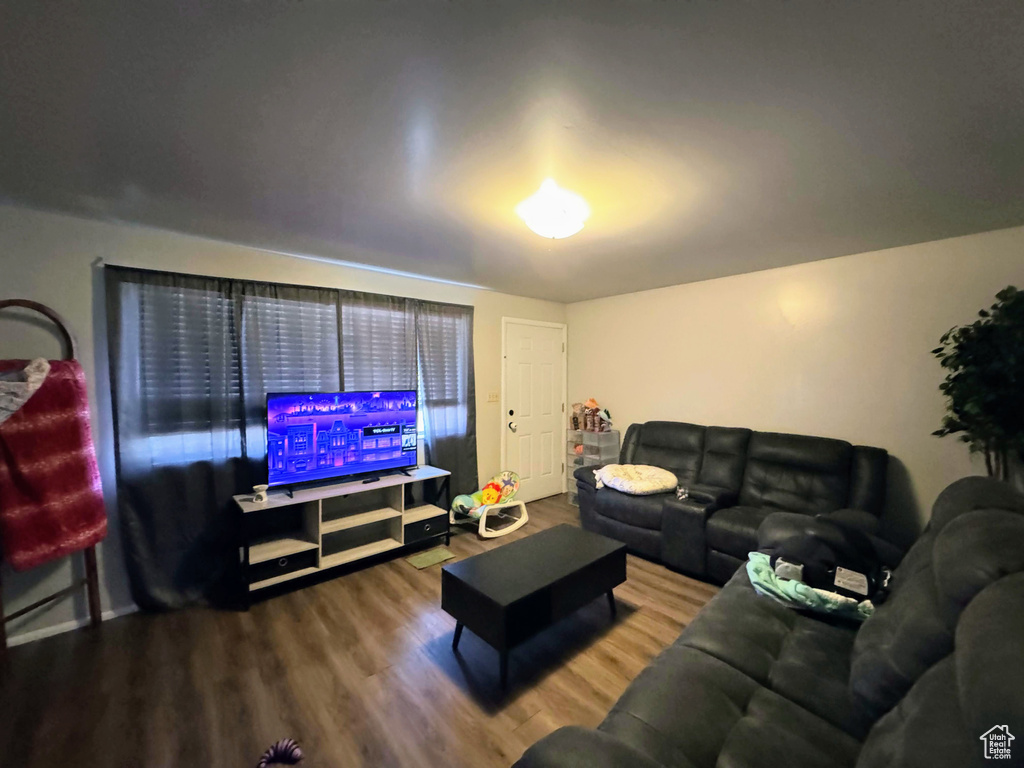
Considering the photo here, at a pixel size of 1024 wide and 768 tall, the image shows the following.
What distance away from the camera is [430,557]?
3113mm

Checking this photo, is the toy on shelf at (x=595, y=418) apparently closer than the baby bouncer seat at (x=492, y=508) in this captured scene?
No

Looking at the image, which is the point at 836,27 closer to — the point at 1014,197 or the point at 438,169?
the point at 438,169

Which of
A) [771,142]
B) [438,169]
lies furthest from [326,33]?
[771,142]

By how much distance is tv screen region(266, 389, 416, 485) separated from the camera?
2.67m

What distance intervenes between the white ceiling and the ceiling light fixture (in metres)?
0.07

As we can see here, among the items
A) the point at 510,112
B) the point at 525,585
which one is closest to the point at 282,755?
the point at 525,585

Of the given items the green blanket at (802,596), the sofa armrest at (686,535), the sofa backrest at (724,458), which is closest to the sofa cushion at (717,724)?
the green blanket at (802,596)

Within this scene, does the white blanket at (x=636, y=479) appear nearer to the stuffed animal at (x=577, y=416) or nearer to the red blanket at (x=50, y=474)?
the stuffed animal at (x=577, y=416)

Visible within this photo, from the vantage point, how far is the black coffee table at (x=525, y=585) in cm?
179

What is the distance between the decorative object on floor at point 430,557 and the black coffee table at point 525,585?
96 centimetres

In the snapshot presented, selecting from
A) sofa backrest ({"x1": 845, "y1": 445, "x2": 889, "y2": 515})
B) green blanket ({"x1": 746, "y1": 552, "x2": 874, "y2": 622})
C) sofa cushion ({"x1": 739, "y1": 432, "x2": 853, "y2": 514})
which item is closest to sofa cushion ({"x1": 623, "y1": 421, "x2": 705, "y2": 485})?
sofa cushion ({"x1": 739, "y1": 432, "x2": 853, "y2": 514})

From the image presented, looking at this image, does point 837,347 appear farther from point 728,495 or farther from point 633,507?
point 633,507

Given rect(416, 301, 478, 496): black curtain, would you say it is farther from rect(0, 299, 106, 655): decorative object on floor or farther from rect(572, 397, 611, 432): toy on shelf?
rect(0, 299, 106, 655): decorative object on floor

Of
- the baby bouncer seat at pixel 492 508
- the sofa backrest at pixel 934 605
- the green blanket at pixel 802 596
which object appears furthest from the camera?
the baby bouncer seat at pixel 492 508
